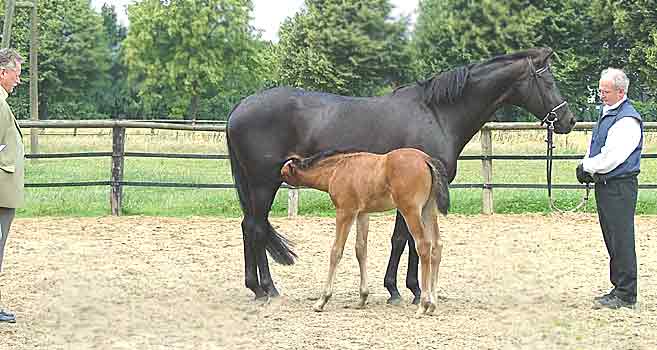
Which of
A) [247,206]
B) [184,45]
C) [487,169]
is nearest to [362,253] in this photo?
[247,206]

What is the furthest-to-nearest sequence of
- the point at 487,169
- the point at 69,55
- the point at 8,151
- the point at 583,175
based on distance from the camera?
the point at 69,55 < the point at 487,169 < the point at 583,175 < the point at 8,151

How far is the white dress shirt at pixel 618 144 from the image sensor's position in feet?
17.9

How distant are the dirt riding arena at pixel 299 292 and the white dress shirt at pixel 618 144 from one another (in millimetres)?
1019

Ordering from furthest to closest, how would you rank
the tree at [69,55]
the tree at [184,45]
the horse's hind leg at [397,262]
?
the tree at [184,45] < the tree at [69,55] < the horse's hind leg at [397,262]

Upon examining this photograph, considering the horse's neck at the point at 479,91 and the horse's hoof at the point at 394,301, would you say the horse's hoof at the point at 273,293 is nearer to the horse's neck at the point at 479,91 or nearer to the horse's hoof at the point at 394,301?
the horse's hoof at the point at 394,301

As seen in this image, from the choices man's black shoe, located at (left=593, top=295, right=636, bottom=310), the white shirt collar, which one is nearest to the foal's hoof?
man's black shoe, located at (left=593, top=295, right=636, bottom=310)

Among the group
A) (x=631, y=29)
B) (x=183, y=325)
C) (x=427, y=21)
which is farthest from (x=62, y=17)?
(x=183, y=325)

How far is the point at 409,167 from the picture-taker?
5.31 metres

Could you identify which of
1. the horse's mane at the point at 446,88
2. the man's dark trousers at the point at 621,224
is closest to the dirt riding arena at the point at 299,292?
the man's dark trousers at the point at 621,224

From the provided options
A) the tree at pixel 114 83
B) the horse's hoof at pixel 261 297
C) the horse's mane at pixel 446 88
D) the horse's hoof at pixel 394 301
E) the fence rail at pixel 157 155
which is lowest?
the horse's hoof at pixel 261 297

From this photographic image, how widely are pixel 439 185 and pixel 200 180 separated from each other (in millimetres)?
7972

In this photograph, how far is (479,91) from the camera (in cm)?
605

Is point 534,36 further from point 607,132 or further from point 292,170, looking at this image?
point 292,170

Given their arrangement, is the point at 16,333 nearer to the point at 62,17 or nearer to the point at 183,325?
the point at 183,325
